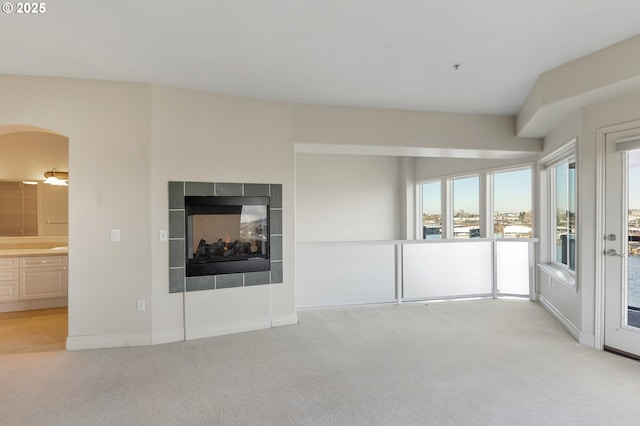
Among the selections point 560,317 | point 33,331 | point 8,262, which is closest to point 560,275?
point 560,317

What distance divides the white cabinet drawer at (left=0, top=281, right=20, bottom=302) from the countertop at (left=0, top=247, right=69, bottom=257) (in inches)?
14.9

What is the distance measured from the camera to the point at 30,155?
528 cm

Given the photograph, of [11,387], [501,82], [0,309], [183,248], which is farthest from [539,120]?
[0,309]

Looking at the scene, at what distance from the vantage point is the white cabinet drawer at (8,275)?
473 centimetres

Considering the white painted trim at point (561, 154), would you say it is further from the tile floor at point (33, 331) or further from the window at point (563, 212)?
the tile floor at point (33, 331)

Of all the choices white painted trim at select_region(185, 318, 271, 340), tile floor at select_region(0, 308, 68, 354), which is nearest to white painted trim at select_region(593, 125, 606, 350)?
white painted trim at select_region(185, 318, 271, 340)

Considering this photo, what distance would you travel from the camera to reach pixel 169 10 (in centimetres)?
240

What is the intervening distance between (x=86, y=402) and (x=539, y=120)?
5.06 m

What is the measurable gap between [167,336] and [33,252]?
273 cm

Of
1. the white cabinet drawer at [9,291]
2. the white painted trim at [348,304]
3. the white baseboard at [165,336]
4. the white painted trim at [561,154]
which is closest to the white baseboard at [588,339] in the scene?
the white painted trim at [561,154]

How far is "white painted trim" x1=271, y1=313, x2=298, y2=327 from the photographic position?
4156 millimetres

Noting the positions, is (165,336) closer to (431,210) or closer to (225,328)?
(225,328)

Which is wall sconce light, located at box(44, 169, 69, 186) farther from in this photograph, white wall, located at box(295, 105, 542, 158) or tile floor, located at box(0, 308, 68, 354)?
white wall, located at box(295, 105, 542, 158)

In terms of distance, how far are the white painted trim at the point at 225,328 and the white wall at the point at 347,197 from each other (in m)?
3.52
